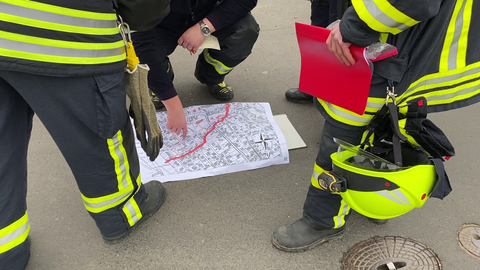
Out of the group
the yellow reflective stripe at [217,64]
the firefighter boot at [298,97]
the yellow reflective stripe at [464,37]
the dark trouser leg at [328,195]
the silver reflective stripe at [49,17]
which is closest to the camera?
the silver reflective stripe at [49,17]

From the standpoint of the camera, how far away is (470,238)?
1.40 meters

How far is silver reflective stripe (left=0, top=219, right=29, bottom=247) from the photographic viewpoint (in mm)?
1087

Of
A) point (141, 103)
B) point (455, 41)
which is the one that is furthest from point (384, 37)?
point (141, 103)

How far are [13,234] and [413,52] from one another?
1395 millimetres

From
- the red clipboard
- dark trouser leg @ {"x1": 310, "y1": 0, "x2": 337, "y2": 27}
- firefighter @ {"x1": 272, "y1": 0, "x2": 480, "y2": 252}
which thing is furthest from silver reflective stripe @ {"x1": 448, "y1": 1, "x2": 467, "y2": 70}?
dark trouser leg @ {"x1": 310, "y1": 0, "x2": 337, "y2": 27}

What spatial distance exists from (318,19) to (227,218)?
132 cm

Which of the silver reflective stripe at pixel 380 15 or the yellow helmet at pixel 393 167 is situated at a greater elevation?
the silver reflective stripe at pixel 380 15

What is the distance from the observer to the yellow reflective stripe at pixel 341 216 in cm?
130

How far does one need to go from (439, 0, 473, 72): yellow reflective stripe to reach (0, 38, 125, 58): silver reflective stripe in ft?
3.19

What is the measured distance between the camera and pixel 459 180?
1.67m

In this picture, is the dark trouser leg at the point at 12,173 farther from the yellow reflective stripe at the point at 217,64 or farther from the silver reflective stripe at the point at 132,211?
the yellow reflective stripe at the point at 217,64

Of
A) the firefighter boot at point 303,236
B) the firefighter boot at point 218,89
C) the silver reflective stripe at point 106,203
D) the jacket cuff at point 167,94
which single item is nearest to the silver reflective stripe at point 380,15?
the firefighter boot at point 303,236

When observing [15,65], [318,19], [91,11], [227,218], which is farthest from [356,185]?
[318,19]

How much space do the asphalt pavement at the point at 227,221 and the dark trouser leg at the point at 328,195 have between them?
0.15m
